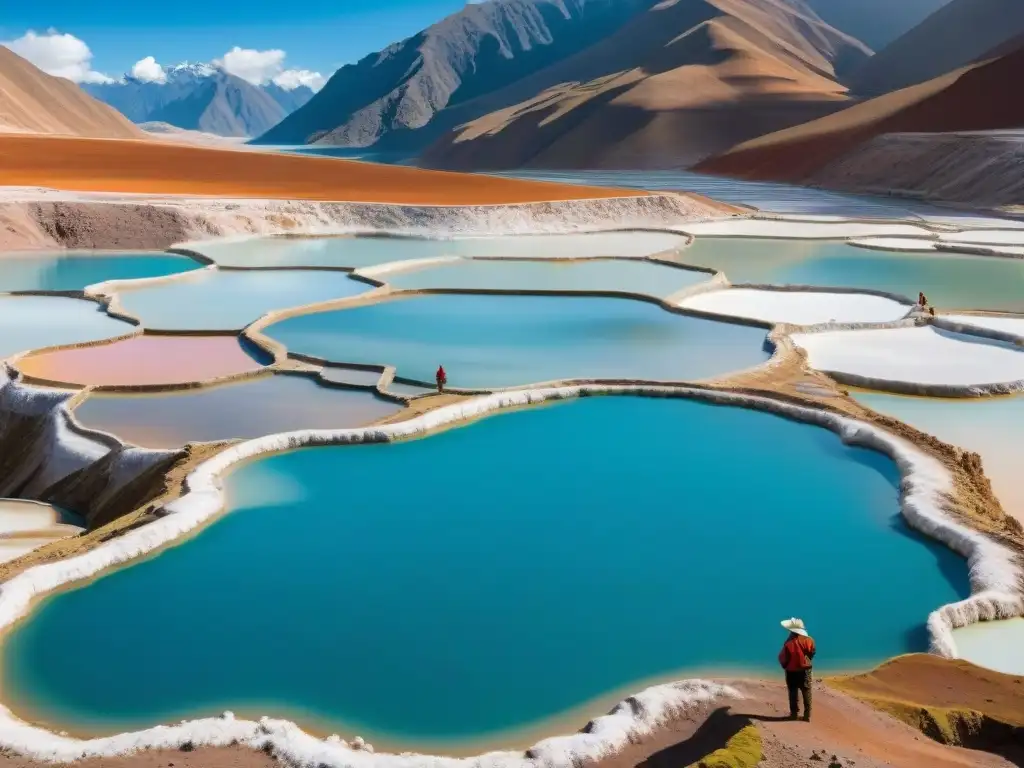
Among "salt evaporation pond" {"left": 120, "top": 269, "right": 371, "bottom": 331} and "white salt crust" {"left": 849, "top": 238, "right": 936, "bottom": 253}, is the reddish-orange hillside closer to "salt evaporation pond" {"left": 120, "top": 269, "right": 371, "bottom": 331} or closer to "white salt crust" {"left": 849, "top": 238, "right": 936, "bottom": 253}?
"white salt crust" {"left": 849, "top": 238, "right": 936, "bottom": 253}

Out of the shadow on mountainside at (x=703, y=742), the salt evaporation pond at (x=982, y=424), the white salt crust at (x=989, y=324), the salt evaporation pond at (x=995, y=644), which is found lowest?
the shadow on mountainside at (x=703, y=742)

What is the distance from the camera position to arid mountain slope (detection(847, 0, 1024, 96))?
98.0m

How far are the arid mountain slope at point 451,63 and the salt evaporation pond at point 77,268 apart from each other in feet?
410

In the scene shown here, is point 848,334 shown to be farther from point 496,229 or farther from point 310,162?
point 310,162

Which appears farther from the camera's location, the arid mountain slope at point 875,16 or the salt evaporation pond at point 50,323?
the arid mountain slope at point 875,16

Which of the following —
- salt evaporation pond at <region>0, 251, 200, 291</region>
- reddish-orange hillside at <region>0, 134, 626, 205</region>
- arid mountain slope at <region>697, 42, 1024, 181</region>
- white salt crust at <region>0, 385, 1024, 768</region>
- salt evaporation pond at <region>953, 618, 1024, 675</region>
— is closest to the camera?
white salt crust at <region>0, 385, 1024, 768</region>

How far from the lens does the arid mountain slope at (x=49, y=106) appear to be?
329 ft

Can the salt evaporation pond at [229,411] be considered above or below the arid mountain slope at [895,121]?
below

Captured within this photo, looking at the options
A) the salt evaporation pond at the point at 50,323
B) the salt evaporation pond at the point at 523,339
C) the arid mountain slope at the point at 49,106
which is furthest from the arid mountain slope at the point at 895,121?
the arid mountain slope at the point at 49,106

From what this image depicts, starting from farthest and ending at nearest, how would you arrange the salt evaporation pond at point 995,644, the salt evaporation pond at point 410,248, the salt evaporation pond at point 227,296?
1. the salt evaporation pond at point 410,248
2. the salt evaporation pond at point 227,296
3. the salt evaporation pond at point 995,644

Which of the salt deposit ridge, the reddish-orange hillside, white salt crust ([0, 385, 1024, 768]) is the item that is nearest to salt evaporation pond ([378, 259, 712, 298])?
the salt deposit ridge

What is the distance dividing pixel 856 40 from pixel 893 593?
14309cm

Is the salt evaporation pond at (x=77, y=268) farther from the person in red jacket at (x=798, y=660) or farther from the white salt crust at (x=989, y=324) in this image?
the person in red jacket at (x=798, y=660)

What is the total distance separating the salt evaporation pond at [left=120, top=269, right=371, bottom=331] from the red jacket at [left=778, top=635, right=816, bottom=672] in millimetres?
12169
